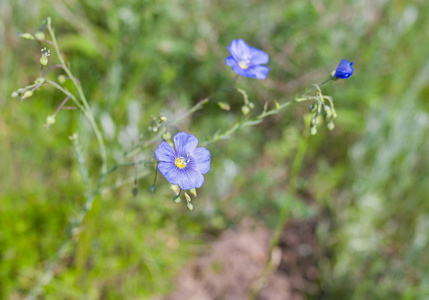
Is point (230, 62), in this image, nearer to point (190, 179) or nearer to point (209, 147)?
point (190, 179)

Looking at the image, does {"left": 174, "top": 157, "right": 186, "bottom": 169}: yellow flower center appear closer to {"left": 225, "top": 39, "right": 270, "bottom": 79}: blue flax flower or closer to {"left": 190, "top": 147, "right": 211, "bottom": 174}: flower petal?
→ {"left": 190, "top": 147, "right": 211, "bottom": 174}: flower petal

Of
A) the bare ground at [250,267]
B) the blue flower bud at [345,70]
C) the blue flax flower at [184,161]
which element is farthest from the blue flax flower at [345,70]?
the bare ground at [250,267]

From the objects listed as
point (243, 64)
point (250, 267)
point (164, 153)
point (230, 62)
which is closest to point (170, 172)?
point (164, 153)

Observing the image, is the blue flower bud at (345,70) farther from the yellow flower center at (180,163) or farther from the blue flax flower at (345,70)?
the yellow flower center at (180,163)

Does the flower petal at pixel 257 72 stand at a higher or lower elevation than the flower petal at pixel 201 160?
higher

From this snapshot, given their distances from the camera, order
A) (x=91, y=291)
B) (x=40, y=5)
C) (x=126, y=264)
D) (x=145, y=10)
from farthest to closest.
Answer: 1. (x=40, y=5)
2. (x=145, y=10)
3. (x=126, y=264)
4. (x=91, y=291)

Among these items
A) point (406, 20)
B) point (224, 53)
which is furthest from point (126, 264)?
point (406, 20)

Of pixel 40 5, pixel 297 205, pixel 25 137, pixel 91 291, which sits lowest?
pixel 91 291

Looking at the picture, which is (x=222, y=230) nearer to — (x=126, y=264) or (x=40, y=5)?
(x=126, y=264)
